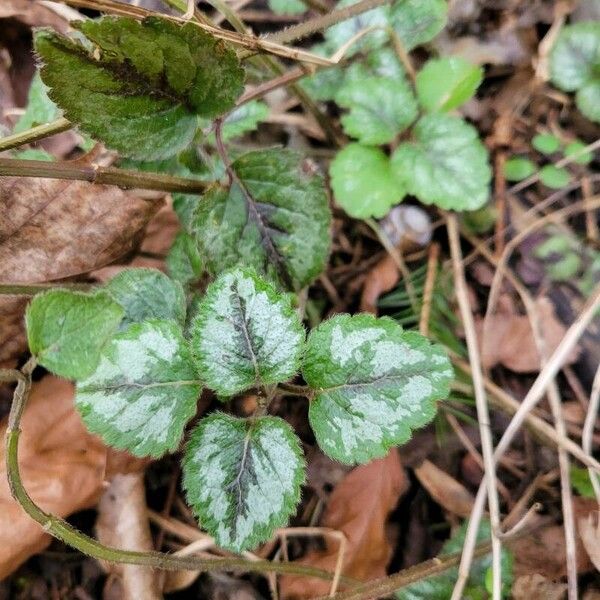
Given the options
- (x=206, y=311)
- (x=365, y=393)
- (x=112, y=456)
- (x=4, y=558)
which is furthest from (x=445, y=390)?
(x=4, y=558)

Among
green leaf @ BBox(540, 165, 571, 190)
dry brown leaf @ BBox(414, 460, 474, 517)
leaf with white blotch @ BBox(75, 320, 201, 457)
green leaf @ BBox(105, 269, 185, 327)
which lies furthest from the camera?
green leaf @ BBox(540, 165, 571, 190)

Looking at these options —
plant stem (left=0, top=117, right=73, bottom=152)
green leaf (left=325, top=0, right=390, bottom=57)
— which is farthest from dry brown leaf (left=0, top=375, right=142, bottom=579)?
green leaf (left=325, top=0, right=390, bottom=57)

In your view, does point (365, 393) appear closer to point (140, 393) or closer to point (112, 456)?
point (140, 393)

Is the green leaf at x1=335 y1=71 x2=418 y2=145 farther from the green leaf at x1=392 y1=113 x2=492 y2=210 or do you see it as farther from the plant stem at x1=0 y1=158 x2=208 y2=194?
the plant stem at x1=0 y1=158 x2=208 y2=194

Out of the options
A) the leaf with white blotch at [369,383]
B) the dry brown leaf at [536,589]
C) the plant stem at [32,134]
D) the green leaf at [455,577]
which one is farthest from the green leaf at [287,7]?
the dry brown leaf at [536,589]

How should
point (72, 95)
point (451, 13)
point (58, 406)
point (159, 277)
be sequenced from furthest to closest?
1. point (451, 13)
2. point (58, 406)
3. point (159, 277)
4. point (72, 95)

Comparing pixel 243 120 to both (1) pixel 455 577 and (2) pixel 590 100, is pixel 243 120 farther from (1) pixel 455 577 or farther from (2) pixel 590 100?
(1) pixel 455 577
